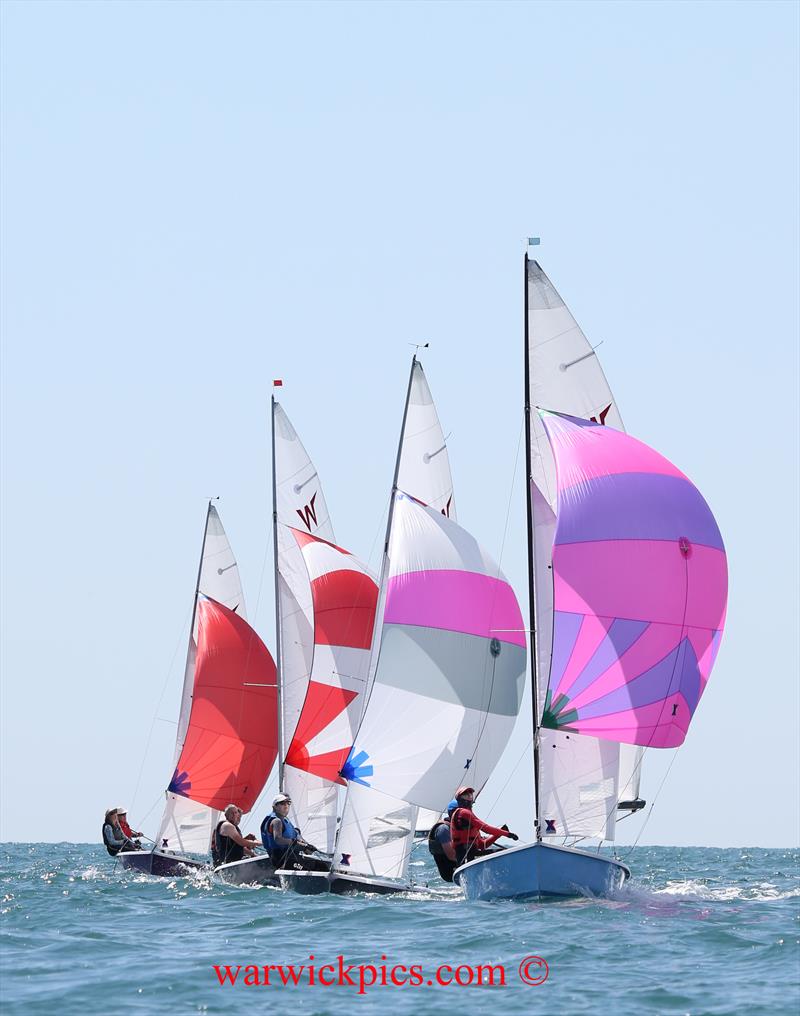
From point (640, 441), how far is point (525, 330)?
2.58m

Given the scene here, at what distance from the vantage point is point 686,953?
17.1 meters

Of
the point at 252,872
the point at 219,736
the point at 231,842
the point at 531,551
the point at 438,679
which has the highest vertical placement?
the point at 531,551

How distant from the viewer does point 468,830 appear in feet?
73.4

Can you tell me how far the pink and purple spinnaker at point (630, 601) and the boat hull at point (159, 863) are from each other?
37.4 feet

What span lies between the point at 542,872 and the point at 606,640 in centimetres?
309

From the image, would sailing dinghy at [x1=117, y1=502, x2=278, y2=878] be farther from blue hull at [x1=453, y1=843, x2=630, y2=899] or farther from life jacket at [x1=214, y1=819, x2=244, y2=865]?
blue hull at [x1=453, y1=843, x2=630, y2=899]

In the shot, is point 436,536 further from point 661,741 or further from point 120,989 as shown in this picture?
point 120,989

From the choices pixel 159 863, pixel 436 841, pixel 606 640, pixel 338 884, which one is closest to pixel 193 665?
pixel 159 863

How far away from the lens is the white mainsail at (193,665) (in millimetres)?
32531

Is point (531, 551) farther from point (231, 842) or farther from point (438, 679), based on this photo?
point (231, 842)

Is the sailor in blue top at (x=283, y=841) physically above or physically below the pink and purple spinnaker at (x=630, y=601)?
below

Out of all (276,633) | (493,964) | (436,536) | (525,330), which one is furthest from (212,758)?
(493,964)

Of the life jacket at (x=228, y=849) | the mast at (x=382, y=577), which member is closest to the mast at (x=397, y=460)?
the mast at (x=382, y=577)

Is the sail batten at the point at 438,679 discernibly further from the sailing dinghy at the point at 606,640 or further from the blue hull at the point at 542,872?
the blue hull at the point at 542,872
